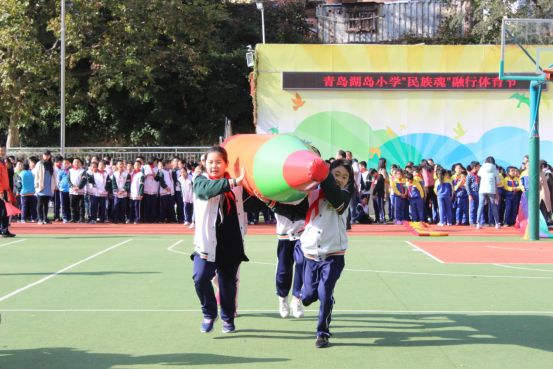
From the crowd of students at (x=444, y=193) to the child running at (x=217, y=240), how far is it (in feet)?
47.2

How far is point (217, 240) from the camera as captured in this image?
829 cm

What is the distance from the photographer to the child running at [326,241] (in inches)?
307

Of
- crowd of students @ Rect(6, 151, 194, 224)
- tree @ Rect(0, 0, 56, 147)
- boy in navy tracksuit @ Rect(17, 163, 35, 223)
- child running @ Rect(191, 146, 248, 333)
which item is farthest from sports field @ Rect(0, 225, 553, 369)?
tree @ Rect(0, 0, 56, 147)

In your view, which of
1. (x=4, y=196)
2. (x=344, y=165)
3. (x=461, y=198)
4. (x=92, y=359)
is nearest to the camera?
(x=92, y=359)

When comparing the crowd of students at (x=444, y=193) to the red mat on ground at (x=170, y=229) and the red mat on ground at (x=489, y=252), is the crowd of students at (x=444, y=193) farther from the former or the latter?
the red mat on ground at (x=489, y=252)

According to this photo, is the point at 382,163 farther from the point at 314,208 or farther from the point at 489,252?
the point at 314,208

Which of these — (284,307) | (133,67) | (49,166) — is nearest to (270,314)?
(284,307)

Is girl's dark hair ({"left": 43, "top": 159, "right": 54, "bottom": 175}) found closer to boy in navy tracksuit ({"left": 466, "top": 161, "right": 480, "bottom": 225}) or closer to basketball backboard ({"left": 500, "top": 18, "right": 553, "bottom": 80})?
boy in navy tracksuit ({"left": 466, "top": 161, "right": 480, "bottom": 225})

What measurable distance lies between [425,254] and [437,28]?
120 feet

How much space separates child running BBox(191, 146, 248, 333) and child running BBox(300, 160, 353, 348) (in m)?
0.79

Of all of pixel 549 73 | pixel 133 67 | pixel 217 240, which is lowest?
pixel 217 240

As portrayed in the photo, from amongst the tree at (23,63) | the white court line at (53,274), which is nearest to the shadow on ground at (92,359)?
the white court line at (53,274)

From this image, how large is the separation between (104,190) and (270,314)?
14909mm

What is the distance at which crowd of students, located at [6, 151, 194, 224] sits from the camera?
2319 centimetres
